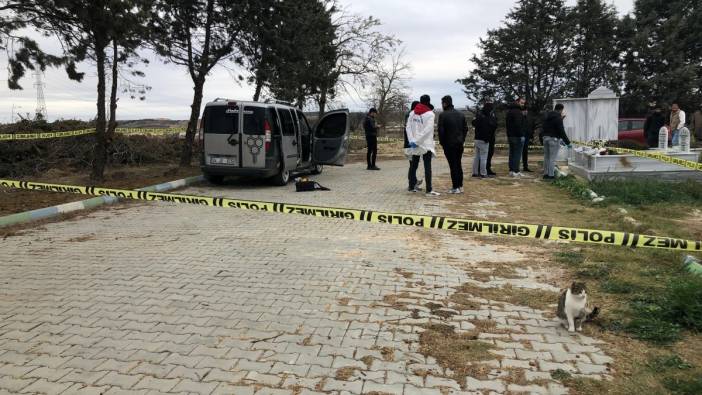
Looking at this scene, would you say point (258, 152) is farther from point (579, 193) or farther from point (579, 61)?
point (579, 61)

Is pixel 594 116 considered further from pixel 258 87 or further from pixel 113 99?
pixel 113 99

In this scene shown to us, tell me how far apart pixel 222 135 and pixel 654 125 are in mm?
11617

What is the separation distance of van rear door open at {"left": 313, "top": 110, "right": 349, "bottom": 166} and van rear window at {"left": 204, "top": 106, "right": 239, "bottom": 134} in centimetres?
308

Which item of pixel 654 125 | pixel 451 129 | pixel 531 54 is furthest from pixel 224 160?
pixel 531 54

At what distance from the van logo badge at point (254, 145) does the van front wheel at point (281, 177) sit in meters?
0.79

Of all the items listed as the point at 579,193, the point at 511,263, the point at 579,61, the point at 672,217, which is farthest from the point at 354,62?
the point at 511,263

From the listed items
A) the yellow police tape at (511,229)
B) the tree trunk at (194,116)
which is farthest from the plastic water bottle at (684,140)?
the tree trunk at (194,116)

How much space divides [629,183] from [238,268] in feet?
27.1

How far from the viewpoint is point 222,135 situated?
38.3 ft

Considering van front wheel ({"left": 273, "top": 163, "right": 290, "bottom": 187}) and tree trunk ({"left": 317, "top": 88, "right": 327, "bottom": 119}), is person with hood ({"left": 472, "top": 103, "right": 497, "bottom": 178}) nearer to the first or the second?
van front wheel ({"left": 273, "top": 163, "right": 290, "bottom": 187})

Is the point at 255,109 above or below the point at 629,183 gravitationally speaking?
above

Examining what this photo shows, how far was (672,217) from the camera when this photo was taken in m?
7.86

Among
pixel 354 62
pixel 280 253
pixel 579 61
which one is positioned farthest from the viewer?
pixel 354 62

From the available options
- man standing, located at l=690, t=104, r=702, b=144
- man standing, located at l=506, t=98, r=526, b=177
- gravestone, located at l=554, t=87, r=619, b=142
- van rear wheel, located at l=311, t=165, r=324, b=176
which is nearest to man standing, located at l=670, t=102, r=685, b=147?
gravestone, located at l=554, t=87, r=619, b=142
